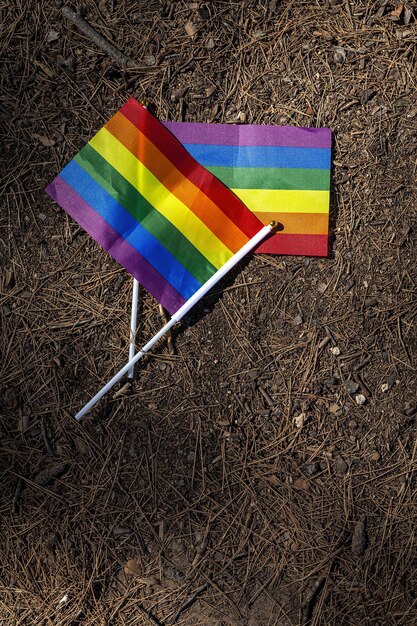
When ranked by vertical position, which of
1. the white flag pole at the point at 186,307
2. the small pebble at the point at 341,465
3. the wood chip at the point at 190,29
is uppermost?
the wood chip at the point at 190,29

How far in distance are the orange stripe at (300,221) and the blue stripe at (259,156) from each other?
190mm

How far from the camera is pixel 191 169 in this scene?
2.12 metres

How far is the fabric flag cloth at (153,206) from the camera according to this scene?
82.5 inches

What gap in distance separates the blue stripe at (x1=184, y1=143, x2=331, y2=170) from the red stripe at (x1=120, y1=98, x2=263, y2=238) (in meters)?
0.05

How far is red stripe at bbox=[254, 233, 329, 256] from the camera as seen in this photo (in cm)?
212

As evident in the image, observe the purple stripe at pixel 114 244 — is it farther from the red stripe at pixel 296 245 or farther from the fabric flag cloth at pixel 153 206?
the red stripe at pixel 296 245

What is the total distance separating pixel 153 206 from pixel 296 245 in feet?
1.86

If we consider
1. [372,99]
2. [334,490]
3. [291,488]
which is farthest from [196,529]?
[372,99]

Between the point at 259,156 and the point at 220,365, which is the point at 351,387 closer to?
the point at 220,365

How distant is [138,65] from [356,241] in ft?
3.61

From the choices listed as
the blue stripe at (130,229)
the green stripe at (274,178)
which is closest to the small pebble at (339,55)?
A: the green stripe at (274,178)

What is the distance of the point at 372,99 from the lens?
2.15 m

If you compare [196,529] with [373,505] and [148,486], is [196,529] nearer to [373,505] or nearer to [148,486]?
[148,486]

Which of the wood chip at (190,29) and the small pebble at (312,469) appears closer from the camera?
the small pebble at (312,469)
